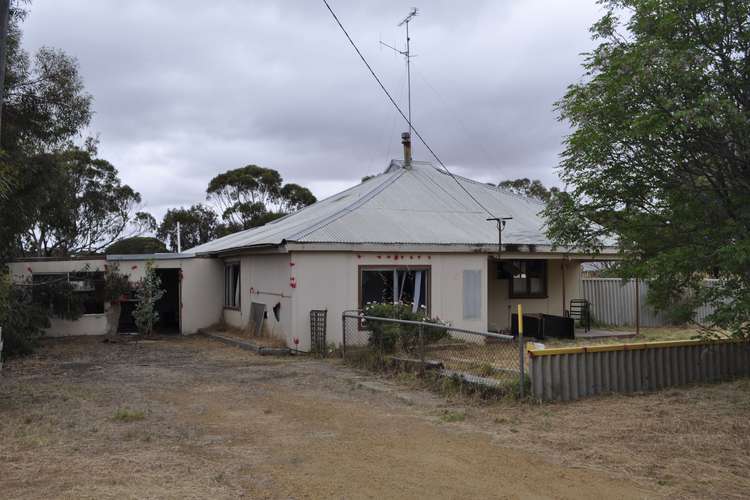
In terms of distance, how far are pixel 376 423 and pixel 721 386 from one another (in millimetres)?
5524

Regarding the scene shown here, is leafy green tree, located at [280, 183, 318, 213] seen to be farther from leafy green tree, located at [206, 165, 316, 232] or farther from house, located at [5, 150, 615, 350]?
house, located at [5, 150, 615, 350]

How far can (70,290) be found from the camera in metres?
19.5

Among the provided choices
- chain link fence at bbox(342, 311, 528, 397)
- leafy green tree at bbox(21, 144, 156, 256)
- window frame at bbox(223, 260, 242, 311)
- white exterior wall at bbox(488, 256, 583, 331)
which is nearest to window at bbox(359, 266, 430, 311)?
chain link fence at bbox(342, 311, 528, 397)

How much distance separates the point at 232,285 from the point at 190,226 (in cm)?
3226

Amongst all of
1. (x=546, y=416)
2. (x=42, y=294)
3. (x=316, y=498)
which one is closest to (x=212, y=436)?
(x=316, y=498)

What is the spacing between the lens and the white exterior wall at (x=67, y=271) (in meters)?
19.3

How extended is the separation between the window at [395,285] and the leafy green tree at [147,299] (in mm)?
6877

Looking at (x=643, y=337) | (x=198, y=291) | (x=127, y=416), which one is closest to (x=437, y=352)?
(x=643, y=337)

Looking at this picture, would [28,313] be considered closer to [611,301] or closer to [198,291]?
[198,291]

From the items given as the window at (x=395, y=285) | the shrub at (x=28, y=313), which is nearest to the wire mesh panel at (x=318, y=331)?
the window at (x=395, y=285)

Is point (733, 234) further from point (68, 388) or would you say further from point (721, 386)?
point (68, 388)

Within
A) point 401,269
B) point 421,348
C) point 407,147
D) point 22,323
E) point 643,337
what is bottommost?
point 643,337

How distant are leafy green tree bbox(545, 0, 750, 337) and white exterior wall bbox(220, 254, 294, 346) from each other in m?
8.62

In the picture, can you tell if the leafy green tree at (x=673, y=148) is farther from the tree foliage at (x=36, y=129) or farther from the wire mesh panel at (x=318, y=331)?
the tree foliage at (x=36, y=129)
